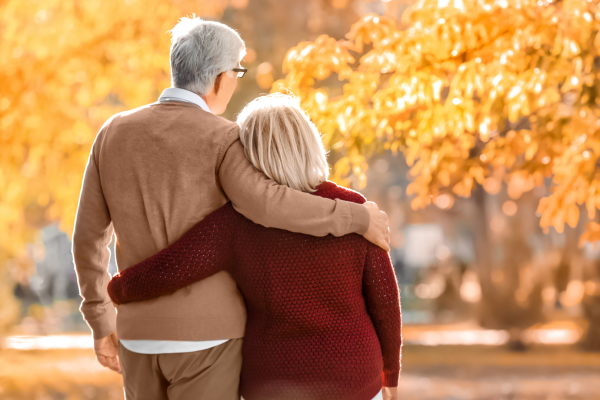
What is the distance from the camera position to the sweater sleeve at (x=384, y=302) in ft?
6.72

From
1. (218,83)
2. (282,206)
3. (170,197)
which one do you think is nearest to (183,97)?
(218,83)

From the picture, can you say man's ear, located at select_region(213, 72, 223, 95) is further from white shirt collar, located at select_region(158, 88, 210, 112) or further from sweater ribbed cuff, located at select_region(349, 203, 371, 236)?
sweater ribbed cuff, located at select_region(349, 203, 371, 236)

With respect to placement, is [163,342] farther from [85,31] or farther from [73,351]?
[73,351]

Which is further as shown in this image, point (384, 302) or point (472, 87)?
point (472, 87)

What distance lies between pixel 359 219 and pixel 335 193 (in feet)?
0.43

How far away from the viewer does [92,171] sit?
85.7 inches

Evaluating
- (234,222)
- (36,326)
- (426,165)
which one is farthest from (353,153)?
(36,326)

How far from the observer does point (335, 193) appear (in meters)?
2.05

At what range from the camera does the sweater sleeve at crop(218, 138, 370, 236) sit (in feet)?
6.26

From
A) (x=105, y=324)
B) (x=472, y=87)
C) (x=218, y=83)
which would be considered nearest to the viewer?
(x=218, y=83)

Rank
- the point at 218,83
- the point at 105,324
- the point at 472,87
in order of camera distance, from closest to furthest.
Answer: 1. the point at 218,83
2. the point at 105,324
3. the point at 472,87

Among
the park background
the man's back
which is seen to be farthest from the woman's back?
the park background

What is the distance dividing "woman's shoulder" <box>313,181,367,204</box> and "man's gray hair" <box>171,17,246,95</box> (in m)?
0.50

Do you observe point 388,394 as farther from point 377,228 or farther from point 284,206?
point 284,206
